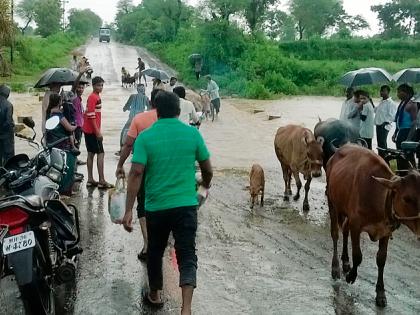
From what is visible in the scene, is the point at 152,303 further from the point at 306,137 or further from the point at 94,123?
the point at 94,123

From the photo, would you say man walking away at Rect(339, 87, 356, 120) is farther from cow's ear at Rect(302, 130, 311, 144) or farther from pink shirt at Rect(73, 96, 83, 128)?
pink shirt at Rect(73, 96, 83, 128)

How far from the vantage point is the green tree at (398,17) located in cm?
7967

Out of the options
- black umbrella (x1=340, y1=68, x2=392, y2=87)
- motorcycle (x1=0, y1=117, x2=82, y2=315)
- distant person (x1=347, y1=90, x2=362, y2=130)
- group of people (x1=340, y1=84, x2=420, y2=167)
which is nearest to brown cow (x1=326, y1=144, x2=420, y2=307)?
motorcycle (x1=0, y1=117, x2=82, y2=315)

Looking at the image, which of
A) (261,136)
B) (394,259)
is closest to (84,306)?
(394,259)

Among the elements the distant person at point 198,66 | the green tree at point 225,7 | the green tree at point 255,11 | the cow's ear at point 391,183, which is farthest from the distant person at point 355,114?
the green tree at point 255,11

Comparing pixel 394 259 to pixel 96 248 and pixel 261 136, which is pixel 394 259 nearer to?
pixel 96 248

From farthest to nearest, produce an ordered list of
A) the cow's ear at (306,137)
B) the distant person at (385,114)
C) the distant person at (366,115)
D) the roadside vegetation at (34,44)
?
the roadside vegetation at (34,44) < the distant person at (385,114) < the distant person at (366,115) < the cow's ear at (306,137)

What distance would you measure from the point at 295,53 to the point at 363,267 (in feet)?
165

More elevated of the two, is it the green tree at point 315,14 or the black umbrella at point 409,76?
the green tree at point 315,14

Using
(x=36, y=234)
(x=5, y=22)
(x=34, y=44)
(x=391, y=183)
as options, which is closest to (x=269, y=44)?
(x=34, y=44)

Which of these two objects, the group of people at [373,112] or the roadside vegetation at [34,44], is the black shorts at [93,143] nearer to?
the group of people at [373,112]

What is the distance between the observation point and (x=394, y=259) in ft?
25.0

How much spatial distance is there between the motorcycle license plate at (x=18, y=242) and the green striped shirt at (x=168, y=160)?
3.36 ft

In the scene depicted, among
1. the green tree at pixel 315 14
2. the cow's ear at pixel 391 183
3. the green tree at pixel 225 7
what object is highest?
the green tree at pixel 315 14
